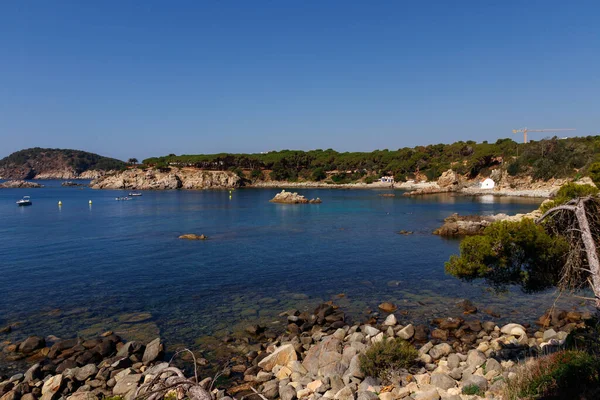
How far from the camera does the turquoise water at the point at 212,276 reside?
20.6m

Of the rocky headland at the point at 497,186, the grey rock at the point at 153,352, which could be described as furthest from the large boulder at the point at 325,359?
the rocky headland at the point at 497,186

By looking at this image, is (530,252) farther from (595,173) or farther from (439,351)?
(439,351)

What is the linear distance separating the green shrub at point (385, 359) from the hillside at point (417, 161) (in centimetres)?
7850

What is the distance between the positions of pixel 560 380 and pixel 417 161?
134756 mm

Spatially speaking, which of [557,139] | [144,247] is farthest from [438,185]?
[144,247]

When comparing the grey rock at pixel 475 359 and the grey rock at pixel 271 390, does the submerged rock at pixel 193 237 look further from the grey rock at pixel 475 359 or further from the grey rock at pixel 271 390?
→ the grey rock at pixel 475 359

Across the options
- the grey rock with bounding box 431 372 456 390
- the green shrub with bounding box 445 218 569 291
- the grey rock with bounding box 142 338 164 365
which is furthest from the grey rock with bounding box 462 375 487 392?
the grey rock with bounding box 142 338 164 365

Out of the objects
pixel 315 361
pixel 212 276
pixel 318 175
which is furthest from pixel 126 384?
pixel 318 175

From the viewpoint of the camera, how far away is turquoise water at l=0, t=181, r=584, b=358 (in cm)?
2062

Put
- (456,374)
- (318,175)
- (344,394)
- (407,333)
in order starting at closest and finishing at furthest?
1. (344,394)
2. (456,374)
3. (407,333)
4. (318,175)

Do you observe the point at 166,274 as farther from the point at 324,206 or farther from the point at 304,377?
the point at 324,206

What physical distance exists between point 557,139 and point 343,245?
91.0 metres

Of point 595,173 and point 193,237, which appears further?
point 193,237

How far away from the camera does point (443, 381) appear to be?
1208 centimetres
